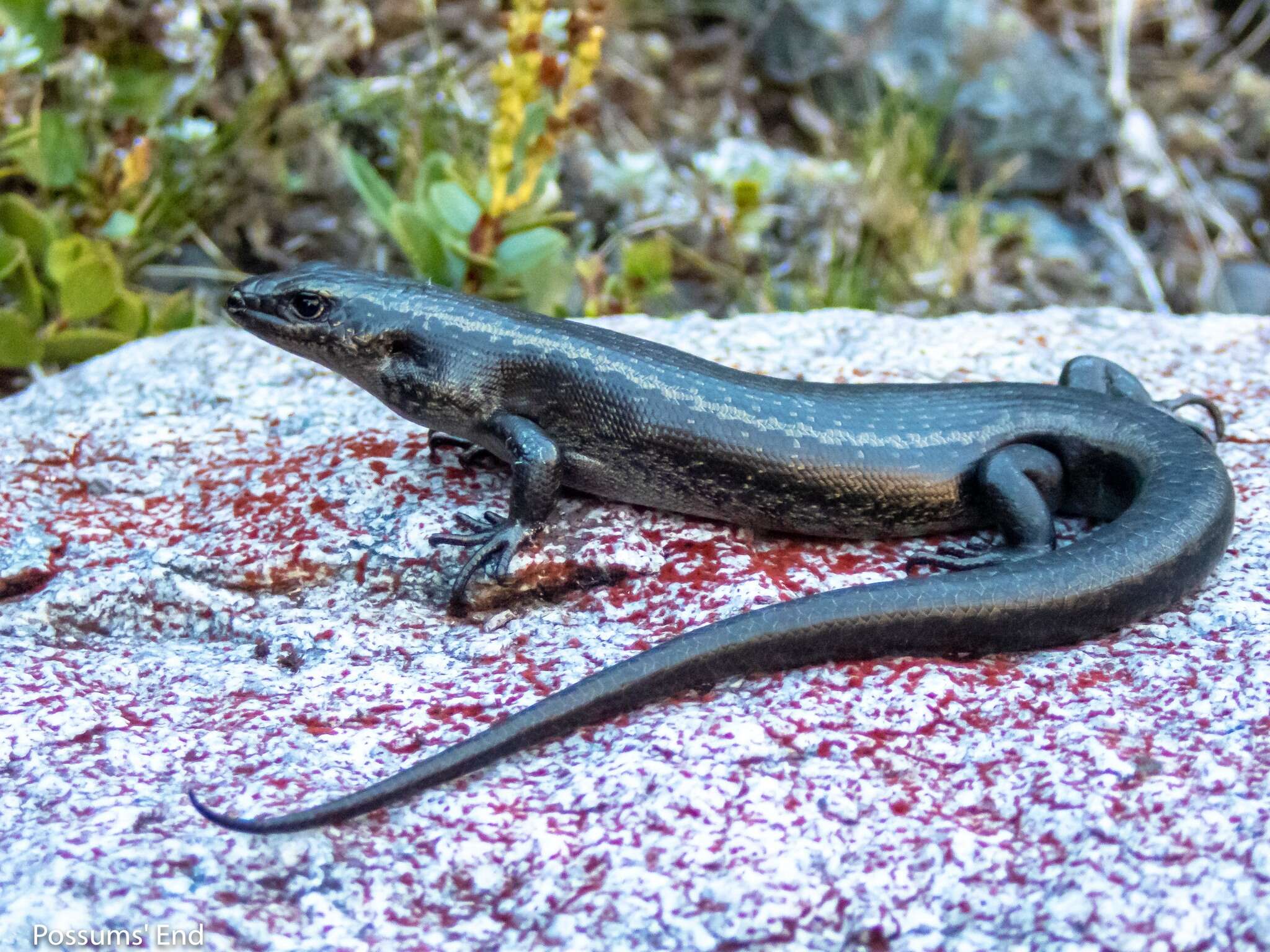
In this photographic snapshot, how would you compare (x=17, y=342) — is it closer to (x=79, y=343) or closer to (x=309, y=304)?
(x=79, y=343)

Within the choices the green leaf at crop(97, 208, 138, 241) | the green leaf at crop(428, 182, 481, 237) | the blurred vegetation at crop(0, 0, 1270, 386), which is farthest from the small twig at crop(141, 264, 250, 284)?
the green leaf at crop(428, 182, 481, 237)

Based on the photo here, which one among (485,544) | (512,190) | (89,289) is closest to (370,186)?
(512,190)

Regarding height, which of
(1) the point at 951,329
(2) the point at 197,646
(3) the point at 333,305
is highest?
(3) the point at 333,305

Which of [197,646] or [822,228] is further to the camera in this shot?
[822,228]

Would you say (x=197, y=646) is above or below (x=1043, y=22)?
below

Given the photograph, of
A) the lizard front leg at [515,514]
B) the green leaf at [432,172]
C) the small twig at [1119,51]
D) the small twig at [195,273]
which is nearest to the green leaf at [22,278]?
the small twig at [195,273]

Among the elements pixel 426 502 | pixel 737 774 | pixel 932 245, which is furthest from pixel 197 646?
pixel 932 245

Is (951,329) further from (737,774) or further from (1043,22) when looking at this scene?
(1043,22)
